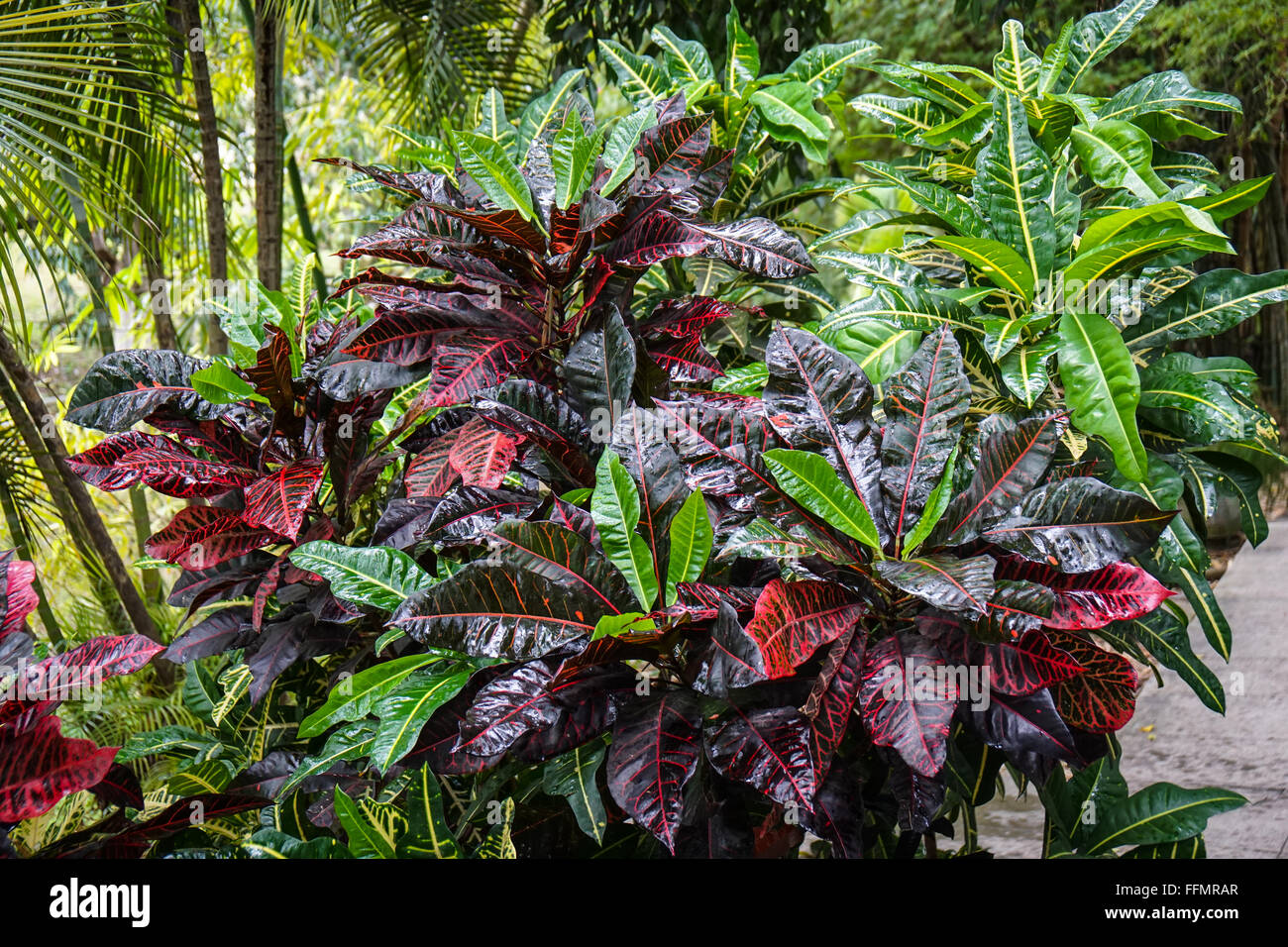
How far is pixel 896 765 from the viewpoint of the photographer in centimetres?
107

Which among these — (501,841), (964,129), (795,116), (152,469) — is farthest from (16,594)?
(964,129)

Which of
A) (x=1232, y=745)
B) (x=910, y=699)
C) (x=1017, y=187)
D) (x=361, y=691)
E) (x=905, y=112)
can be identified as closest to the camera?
(x=910, y=699)

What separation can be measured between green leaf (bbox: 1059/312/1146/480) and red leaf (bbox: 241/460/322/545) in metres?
1.00

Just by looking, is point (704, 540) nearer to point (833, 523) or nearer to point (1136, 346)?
point (833, 523)

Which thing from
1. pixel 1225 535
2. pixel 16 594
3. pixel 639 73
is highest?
pixel 639 73

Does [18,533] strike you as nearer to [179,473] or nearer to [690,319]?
[179,473]

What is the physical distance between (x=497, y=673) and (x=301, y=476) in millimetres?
409

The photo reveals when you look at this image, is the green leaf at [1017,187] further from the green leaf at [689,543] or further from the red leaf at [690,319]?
the green leaf at [689,543]

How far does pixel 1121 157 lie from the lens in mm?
1383

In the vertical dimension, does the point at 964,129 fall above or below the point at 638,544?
above

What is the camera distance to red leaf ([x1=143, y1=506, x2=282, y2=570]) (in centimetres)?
136

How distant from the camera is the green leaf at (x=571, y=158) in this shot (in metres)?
1.39

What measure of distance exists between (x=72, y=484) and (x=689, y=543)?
1.58 metres
